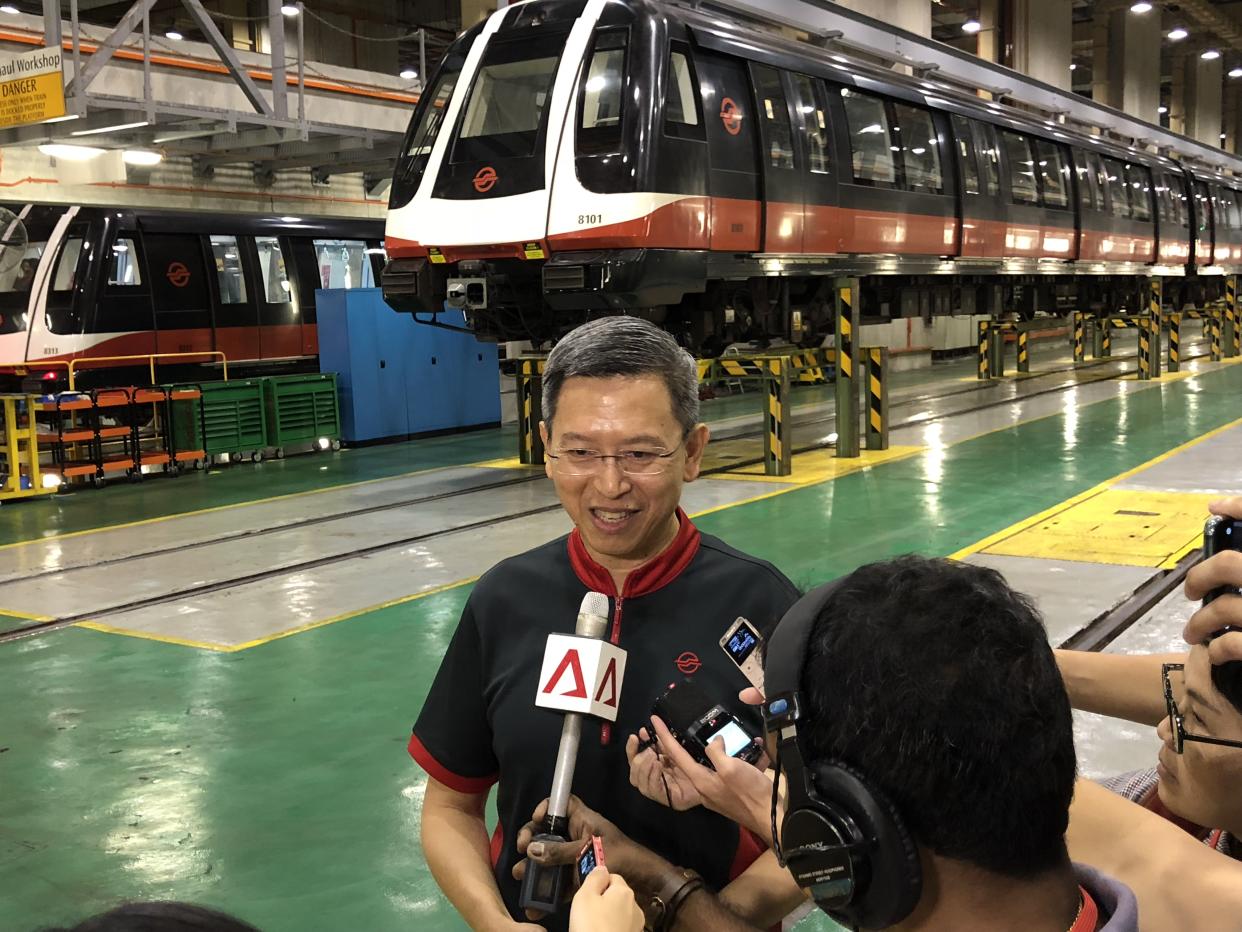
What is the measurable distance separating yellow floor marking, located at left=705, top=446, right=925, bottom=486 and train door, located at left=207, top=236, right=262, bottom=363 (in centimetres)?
726

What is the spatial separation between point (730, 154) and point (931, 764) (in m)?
9.26

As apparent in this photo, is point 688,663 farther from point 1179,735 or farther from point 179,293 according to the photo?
point 179,293

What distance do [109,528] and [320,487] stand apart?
230 cm

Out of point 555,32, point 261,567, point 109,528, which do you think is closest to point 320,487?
point 109,528

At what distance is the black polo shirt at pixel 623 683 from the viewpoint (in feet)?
6.77

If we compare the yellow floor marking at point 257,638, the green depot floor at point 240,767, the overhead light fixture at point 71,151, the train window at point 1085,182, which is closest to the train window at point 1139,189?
the train window at point 1085,182

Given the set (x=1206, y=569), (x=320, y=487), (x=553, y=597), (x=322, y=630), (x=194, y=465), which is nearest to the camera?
(x=1206, y=569)

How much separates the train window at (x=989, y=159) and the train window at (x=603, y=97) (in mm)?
6460

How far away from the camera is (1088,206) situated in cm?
1784

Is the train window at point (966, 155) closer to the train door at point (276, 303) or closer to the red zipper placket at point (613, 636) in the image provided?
the train door at point (276, 303)

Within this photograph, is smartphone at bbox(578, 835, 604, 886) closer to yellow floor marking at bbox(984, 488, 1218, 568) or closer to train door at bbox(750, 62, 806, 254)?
yellow floor marking at bbox(984, 488, 1218, 568)

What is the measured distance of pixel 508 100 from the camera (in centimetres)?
997

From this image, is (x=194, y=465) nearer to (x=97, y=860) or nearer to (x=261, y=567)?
(x=261, y=567)

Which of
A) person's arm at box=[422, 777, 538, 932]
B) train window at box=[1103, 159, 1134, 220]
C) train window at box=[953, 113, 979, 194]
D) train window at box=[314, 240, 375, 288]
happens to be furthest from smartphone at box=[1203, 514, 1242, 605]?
train window at box=[1103, 159, 1134, 220]
